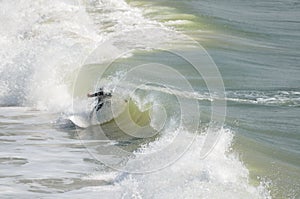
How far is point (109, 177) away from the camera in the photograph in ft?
29.2

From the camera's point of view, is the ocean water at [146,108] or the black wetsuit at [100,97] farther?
the black wetsuit at [100,97]

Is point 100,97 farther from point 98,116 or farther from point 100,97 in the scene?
point 98,116

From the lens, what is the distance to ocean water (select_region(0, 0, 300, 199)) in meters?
8.59

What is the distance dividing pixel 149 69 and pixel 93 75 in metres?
1.70

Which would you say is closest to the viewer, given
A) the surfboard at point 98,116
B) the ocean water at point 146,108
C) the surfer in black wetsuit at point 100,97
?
the ocean water at point 146,108

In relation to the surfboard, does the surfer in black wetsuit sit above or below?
above

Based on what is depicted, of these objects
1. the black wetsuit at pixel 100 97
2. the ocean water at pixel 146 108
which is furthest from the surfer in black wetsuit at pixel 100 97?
the ocean water at pixel 146 108

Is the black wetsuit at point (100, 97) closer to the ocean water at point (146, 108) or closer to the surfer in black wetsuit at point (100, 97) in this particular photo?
the surfer in black wetsuit at point (100, 97)

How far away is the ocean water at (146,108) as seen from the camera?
8586 mm

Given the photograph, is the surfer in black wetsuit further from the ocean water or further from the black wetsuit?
the ocean water

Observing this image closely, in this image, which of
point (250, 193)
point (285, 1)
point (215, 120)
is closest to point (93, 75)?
point (215, 120)

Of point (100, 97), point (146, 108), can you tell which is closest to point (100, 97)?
point (100, 97)

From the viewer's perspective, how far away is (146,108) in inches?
498

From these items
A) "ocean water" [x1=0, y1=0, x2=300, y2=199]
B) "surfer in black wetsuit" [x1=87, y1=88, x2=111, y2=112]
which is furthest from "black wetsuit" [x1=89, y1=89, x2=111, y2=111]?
"ocean water" [x1=0, y1=0, x2=300, y2=199]
